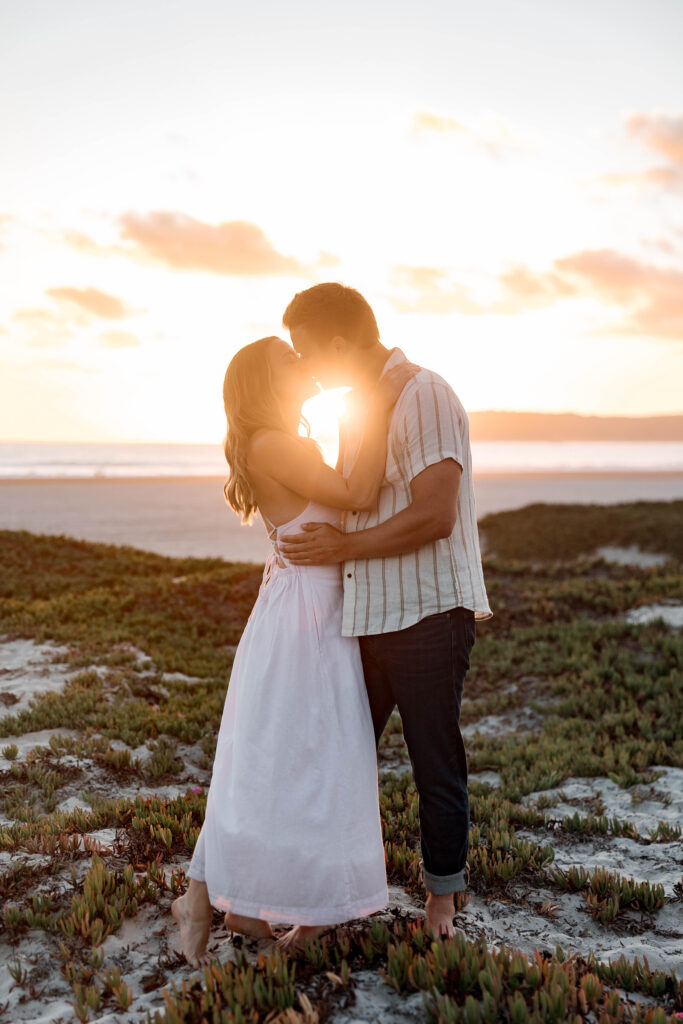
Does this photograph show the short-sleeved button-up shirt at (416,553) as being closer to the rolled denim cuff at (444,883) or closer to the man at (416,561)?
the man at (416,561)

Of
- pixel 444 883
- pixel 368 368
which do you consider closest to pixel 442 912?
pixel 444 883

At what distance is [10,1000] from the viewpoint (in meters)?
3.26

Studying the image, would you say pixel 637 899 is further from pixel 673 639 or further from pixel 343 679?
pixel 673 639

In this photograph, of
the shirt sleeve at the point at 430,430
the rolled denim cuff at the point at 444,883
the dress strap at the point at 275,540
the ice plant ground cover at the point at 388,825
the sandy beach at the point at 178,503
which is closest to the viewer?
the ice plant ground cover at the point at 388,825

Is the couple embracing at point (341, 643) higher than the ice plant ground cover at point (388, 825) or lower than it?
higher

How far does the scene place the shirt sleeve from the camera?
3.31 metres

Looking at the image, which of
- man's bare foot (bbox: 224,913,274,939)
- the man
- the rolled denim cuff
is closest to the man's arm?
the man

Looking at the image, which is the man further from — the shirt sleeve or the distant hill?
the distant hill

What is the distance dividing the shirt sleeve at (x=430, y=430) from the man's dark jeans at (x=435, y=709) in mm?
658

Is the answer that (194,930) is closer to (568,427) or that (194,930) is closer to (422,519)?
(422,519)

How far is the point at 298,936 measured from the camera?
137 inches

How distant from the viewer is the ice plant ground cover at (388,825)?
3105mm

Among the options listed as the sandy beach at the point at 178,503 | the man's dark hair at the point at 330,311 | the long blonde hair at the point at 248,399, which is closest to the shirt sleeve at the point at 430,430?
the man's dark hair at the point at 330,311

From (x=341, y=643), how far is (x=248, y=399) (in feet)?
3.89
